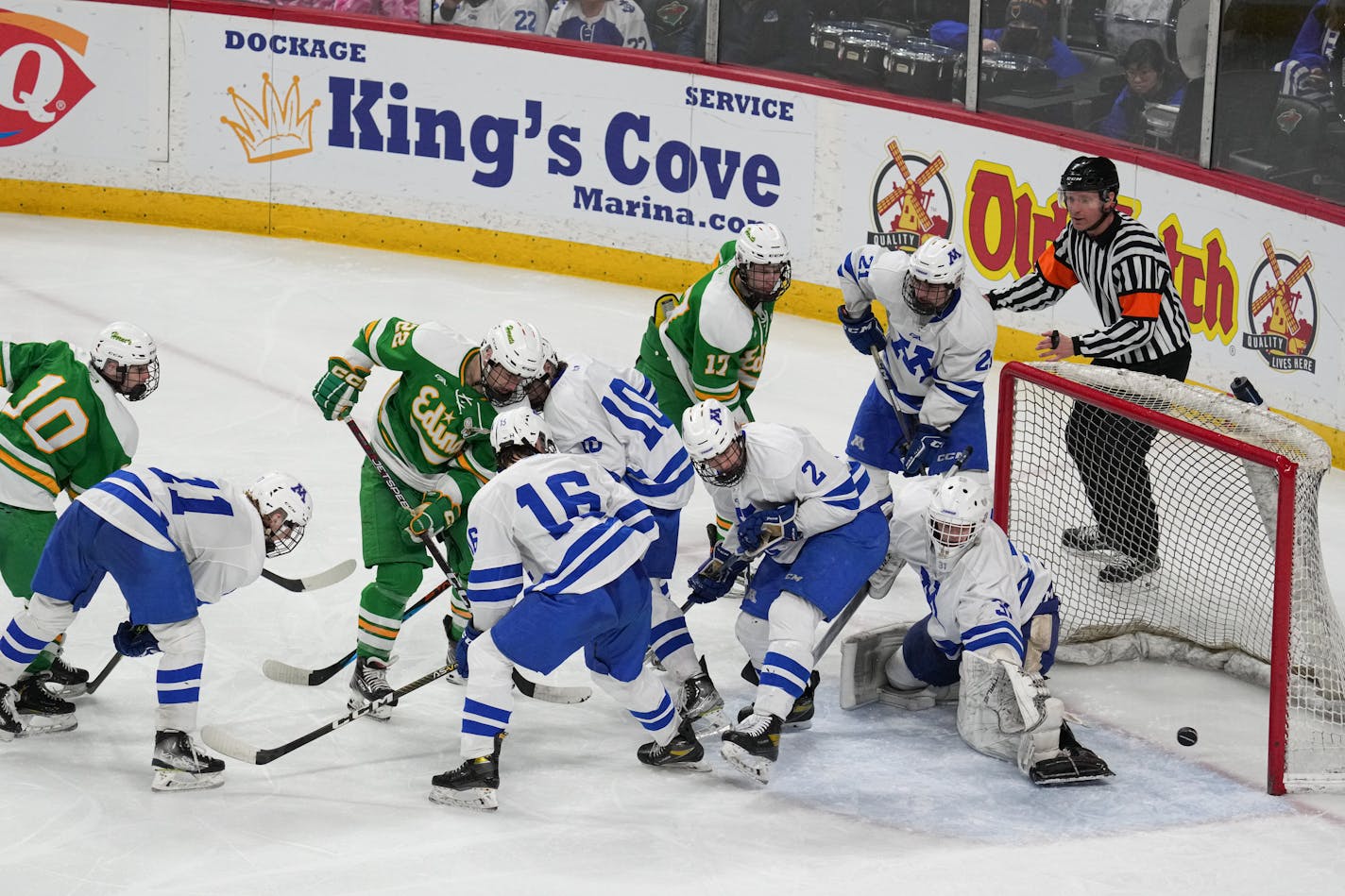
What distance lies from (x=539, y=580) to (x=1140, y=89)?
12.9 feet

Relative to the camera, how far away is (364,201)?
9.22 m

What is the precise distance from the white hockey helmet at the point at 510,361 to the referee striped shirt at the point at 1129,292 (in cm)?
187

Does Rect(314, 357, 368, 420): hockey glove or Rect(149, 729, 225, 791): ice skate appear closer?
Rect(149, 729, 225, 791): ice skate

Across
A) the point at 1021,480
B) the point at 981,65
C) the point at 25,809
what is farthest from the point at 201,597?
the point at 981,65

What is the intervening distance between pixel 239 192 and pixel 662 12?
238 cm

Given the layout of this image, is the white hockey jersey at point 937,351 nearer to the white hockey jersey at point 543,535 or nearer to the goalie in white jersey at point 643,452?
the goalie in white jersey at point 643,452

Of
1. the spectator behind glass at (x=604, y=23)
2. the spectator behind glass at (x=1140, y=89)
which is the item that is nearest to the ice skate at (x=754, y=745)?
the spectator behind glass at (x=1140, y=89)

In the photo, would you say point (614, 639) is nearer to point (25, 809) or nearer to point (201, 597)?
point (201, 597)

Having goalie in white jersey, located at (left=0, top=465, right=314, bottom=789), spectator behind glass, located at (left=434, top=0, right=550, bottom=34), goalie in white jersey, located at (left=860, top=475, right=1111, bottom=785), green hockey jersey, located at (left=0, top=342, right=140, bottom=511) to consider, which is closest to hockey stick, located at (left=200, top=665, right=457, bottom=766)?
goalie in white jersey, located at (left=0, top=465, right=314, bottom=789)

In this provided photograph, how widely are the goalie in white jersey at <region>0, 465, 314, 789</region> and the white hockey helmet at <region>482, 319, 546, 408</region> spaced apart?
567 millimetres

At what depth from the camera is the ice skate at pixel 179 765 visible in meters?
4.42

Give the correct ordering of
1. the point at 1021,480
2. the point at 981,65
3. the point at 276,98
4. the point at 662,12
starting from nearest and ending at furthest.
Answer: the point at 1021,480, the point at 981,65, the point at 662,12, the point at 276,98

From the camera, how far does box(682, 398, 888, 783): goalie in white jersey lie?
455 centimetres

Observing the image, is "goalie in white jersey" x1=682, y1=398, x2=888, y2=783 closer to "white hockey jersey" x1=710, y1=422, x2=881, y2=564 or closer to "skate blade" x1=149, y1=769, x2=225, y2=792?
"white hockey jersey" x1=710, y1=422, x2=881, y2=564
